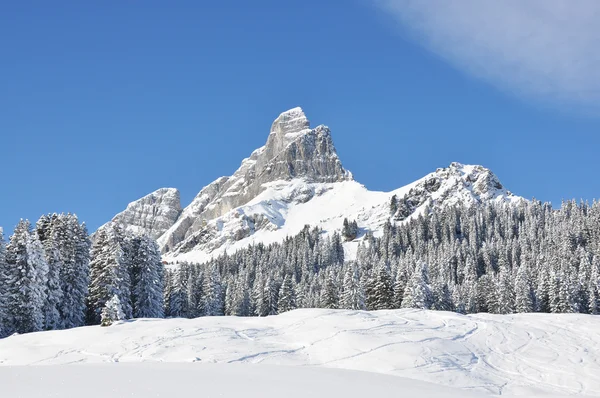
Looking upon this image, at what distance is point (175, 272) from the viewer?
266ft

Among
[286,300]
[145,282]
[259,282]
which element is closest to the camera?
[145,282]

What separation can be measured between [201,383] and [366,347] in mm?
16649

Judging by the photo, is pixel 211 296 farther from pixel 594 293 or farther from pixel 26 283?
pixel 594 293

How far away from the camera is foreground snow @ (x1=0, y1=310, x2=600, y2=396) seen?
2723cm

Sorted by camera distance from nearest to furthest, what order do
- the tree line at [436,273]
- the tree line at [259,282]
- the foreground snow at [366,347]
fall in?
the foreground snow at [366,347]
the tree line at [259,282]
the tree line at [436,273]

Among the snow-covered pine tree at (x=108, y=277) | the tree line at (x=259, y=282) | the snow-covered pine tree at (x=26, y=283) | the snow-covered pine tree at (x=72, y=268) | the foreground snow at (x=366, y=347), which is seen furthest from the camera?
the snow-covered pine tree at (x=108, y=277)

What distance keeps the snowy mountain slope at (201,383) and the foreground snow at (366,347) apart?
146cm

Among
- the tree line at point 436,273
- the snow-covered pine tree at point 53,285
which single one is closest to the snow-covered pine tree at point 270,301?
the tree line at point 436,273

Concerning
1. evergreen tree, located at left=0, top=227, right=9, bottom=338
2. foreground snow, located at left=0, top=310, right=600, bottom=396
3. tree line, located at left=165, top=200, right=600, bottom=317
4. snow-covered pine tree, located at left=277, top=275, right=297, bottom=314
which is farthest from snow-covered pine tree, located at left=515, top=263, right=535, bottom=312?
evergreen tree, located at left=0, top=227, right=9, bottom=338

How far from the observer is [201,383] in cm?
1552

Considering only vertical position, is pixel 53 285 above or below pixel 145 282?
below

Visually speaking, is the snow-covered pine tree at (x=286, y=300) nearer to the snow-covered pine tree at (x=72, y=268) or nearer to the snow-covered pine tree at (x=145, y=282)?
the snow-covered pine tree at (x=145, y=282)

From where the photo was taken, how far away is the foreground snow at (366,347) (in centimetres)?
2723

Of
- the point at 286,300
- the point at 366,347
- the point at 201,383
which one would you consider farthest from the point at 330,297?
the point at 201,383
